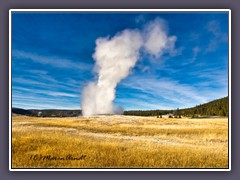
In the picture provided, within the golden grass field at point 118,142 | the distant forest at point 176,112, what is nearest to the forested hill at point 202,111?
the distant forest at point 176,112

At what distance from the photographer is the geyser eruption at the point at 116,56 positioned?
771 cm

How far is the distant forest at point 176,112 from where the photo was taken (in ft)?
25.0

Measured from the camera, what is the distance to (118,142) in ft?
26.1

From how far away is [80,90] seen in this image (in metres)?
7.71

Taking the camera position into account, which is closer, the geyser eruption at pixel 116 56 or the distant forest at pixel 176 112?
the distant forest at pixel 176 112

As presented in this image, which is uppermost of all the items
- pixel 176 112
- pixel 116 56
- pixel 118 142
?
pixel 116 56

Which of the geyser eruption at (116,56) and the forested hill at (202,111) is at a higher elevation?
the geyser eruption at (116,56)

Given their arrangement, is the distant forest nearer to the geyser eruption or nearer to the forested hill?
the forested hill

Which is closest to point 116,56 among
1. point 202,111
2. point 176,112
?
point 176,112

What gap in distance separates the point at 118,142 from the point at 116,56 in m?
1.68

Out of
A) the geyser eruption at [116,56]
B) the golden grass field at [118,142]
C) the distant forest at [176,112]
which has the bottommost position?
the golden grass field at [118,142]

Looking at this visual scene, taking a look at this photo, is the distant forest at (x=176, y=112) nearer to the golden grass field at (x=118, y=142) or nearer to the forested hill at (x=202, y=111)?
the forested hill at (x=202, y=111)

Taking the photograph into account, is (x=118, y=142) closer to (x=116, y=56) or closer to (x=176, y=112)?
(x=176, y=112)
